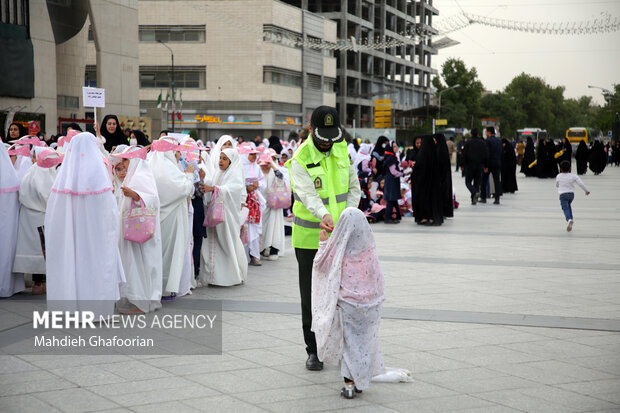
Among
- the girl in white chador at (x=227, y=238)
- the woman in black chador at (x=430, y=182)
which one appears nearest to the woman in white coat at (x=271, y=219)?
the girl in white chador at (x=227, y=238)

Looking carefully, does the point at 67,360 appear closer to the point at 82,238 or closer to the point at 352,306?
the point at 82,238

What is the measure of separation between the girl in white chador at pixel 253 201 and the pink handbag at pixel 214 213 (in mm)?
1416

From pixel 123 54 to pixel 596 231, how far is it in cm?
2162

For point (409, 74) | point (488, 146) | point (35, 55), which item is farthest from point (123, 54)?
point (409, 74)

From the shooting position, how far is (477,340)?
6059 mm

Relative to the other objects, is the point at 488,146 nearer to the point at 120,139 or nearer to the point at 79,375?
the point at 120,139

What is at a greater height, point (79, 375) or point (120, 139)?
point (120, 139)

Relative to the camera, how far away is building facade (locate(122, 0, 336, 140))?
184 feet

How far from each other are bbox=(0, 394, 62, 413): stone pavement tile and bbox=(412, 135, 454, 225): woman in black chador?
38.6ft

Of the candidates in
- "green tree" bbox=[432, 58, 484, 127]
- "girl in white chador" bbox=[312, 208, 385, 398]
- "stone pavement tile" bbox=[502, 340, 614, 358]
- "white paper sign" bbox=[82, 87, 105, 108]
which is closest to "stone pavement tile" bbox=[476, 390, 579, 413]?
"girl in white chador" bbox=[312, 208, 385, 398]

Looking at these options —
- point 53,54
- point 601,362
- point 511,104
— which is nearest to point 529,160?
point 53,54

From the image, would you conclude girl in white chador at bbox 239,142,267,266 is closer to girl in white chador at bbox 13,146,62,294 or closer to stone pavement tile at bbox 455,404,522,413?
girl in white chador at bbox 13,146,62,294

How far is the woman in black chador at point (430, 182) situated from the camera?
50.5ft

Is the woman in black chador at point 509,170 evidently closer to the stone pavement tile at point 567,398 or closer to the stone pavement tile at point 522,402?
the stone pavement tile at point 567,398
